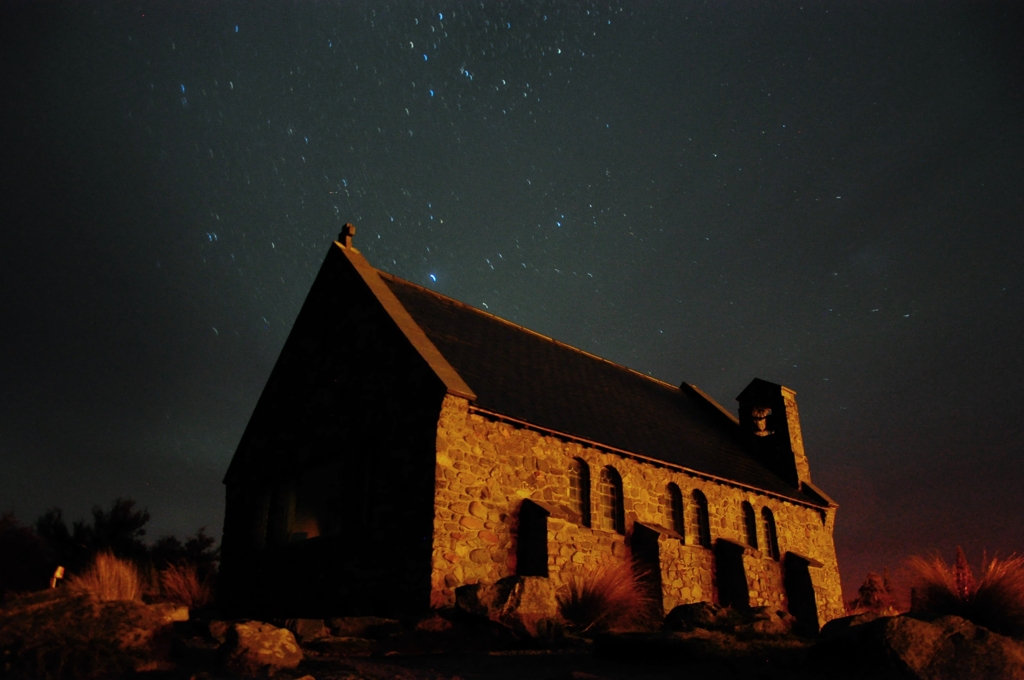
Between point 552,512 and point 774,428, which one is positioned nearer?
point 552,512

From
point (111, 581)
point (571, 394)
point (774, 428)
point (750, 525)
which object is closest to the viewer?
point (111, 581)

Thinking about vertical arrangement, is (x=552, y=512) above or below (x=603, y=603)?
above

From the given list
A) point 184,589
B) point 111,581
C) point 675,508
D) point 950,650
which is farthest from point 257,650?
point 675,508

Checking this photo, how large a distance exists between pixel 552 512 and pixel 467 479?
210 centimetres

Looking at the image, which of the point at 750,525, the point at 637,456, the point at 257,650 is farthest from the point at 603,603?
the point at 750,525

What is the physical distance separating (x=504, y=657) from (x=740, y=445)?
62.8 feet

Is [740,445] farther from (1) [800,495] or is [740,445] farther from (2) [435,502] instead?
(2) [435,502]

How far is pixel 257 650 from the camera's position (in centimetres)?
817

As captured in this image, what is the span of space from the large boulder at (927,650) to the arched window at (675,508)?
11696 mm

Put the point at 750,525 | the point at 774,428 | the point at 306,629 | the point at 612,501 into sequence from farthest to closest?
the point at 774,428 → the point at 750,525 → the point at 612,501 → the point at 306,629

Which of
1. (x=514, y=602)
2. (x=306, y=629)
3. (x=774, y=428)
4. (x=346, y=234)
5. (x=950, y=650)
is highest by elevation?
(x=346, y=234)

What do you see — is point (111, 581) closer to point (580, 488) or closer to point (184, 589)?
point (184, 589)

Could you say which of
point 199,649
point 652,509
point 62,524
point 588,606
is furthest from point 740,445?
point 62,524

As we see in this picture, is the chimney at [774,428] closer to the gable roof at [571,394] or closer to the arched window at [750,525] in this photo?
the gable roof at [571,394]
